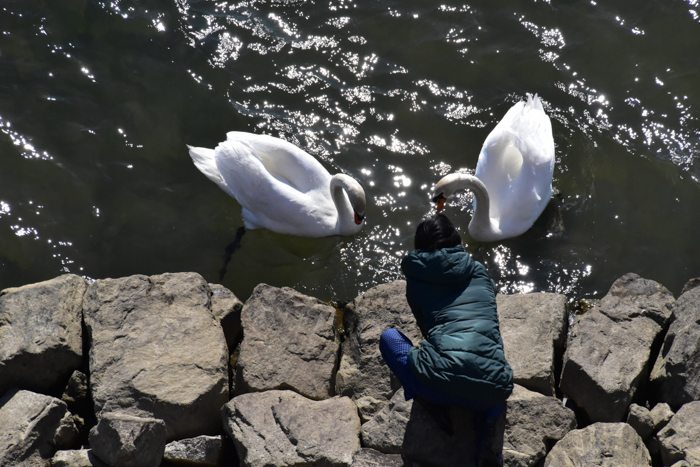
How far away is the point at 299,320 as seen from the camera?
19.1 feet

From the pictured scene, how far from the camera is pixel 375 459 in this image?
15.0 ft

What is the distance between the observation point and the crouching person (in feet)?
13.9

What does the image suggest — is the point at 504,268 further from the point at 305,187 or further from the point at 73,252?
the point at 73,252

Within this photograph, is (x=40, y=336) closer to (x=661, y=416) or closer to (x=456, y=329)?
(x=456, y=329)

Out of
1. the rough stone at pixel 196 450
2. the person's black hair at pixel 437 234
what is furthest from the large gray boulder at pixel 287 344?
the person's black hair at pixel 437 234

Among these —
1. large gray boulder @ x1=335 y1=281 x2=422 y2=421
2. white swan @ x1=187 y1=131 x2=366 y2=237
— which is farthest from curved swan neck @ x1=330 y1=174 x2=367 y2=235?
large gray boulder @ x1=335 y1=281 x2=422 y2=421

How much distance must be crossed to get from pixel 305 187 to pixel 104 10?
458cm

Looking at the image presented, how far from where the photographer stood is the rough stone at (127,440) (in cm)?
451

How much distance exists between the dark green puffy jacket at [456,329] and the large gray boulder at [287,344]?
4.23ft

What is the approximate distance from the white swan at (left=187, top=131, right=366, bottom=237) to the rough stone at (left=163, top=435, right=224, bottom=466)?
3.03 meters

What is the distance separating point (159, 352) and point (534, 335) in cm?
329

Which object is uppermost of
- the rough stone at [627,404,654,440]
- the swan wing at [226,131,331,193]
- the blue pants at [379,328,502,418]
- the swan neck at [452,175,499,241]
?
the swan wing at [226,131,331,193]

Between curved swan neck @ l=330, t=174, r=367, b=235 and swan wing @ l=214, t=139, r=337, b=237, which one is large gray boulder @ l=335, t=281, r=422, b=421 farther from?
swan wing @ l=214, t=139, r=337, b=237

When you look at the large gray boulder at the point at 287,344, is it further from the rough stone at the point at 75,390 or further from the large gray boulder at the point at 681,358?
the large gray boulder at the point at 681,358
